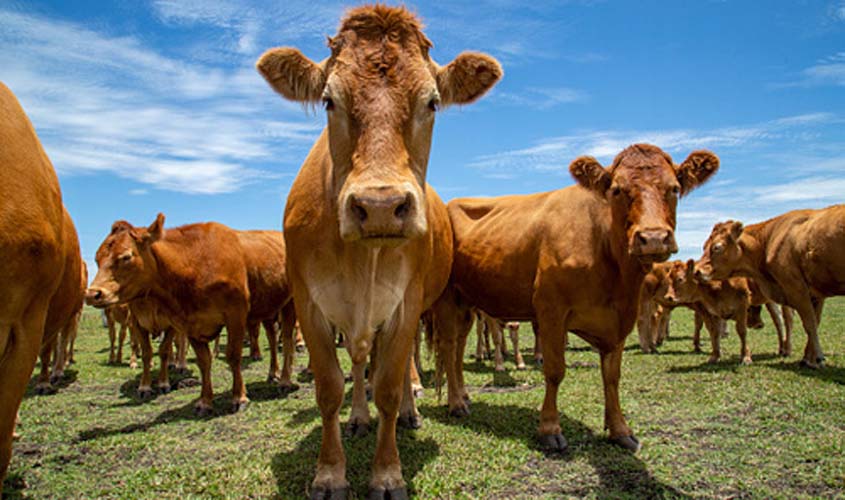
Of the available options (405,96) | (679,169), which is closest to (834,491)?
(679,169)

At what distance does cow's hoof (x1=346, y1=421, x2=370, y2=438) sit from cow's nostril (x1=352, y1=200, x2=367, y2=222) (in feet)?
11.0

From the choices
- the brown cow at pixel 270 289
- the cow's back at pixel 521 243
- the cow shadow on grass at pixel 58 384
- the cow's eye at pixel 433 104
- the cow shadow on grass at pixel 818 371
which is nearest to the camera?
the cow's eye at pixel 433 104

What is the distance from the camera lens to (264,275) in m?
9.28

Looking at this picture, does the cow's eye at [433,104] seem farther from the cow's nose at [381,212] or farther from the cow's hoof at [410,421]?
the cow's hoof at [410,421]

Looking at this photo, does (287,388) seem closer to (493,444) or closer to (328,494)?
(493,444)

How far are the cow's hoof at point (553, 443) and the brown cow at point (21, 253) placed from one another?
13.4 feet

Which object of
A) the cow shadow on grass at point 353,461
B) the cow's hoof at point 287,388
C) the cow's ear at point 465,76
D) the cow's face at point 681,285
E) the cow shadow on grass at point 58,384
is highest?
the cow's ear at point 465,76

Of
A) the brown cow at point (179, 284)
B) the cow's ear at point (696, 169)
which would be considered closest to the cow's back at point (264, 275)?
the brown cow at point (179, 284)

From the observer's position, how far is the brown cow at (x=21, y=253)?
267cm

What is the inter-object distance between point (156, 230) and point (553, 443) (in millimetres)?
6381

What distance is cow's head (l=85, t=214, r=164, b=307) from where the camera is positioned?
7875 mm

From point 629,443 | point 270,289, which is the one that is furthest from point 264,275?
point 629,443

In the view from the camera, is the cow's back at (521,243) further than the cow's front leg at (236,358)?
No

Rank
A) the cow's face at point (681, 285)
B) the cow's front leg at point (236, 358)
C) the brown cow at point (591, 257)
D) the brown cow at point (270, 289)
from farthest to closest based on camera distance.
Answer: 1. the cow's face at point (681, 285)
2. the brown cow at point (270, 289)
3. the cow's front leg at point (236, 358)
4. the brown cow at point (591, 257)
